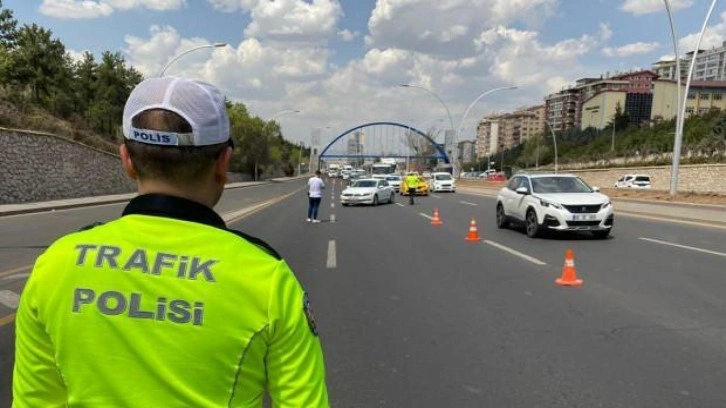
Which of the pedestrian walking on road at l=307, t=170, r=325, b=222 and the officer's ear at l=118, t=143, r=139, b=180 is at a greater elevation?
the officer's ear at l=118, t=143, r=139, b=180

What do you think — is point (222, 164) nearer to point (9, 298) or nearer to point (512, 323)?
point (512, 323)

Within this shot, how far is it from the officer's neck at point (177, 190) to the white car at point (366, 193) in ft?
91.2

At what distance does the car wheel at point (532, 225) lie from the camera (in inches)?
567

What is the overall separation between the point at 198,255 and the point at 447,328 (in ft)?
16.1

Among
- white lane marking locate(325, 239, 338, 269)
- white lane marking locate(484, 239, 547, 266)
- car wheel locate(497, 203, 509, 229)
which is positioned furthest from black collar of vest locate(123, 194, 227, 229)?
car wheel locate(497, 203, 509, 229)

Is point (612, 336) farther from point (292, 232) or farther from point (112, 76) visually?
point (112, 76)

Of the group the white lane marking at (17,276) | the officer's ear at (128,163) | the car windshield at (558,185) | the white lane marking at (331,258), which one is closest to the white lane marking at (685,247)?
the car windshield at (558,185)

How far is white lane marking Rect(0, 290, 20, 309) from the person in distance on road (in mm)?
6382

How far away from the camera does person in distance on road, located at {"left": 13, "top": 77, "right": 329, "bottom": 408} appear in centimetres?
137

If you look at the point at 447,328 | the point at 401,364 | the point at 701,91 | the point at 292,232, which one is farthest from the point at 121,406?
the point at 701,91

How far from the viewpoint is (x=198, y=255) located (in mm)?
1392

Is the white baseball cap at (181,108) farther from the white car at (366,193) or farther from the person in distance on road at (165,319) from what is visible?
the white car at (366,193)

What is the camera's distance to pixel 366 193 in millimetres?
29578

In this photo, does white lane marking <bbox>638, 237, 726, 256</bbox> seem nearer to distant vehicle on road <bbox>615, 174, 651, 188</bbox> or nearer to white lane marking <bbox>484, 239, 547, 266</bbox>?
white lane marking <bbox>484, 239, 547, 266</bbox>
